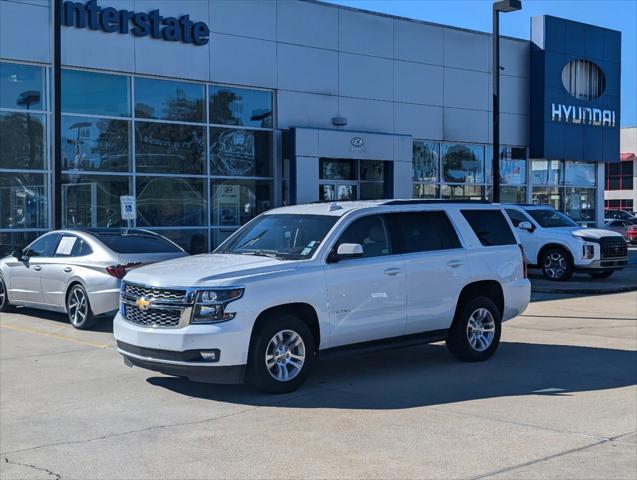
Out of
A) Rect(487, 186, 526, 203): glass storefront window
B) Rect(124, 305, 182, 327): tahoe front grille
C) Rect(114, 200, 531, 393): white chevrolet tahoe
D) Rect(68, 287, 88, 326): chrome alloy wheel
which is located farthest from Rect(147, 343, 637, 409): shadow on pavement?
Rect(487, 186, 526, 203): glass storefront window

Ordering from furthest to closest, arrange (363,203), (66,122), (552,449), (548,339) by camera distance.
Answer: (66,122)
(548,339)
(363,203)
(552,449)

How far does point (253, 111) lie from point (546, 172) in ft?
46.4

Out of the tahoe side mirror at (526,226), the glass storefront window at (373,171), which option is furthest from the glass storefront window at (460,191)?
the tahoe side mirror at (526,226)

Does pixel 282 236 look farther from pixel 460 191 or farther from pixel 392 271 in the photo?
pixel 460 191

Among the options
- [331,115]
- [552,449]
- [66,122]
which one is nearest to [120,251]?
[552,449]

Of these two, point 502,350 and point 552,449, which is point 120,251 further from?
point 552,449

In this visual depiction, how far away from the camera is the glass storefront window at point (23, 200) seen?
19391mm

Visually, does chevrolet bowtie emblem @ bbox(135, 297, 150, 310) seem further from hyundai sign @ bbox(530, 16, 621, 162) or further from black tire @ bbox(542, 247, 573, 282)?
hyundai sign @ bbox(530, 16, 621, 162)

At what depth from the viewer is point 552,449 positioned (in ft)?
20.1

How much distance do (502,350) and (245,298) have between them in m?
4.42

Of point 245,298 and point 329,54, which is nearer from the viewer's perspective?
point 245,298

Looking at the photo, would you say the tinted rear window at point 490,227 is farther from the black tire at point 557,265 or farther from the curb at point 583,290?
the black tire at point 557,265

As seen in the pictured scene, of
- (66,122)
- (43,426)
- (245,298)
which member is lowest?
(43,426)

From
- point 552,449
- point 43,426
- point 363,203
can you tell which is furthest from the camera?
point 363,203
